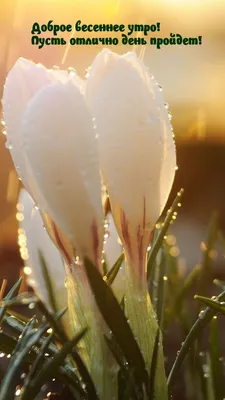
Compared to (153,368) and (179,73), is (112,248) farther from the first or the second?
(179,73)

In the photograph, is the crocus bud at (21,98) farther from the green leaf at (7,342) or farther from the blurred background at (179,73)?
the blurred background at (179,73)

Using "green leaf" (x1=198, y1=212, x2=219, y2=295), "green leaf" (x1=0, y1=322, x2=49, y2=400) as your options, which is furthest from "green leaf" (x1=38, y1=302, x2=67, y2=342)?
"green leaf" (x1=198, y1=212, x2=219, y2=295)

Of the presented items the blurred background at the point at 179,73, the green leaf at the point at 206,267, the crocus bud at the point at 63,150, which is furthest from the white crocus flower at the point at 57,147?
the blurred background at the point at 179,73

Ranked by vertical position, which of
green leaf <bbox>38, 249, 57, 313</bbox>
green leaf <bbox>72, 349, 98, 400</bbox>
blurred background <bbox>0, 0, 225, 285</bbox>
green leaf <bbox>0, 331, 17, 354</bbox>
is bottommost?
green leaf <bbox>72, 349, 98, 400</bbox>

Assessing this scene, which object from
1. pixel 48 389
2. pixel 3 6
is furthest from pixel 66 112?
pixel 3 6

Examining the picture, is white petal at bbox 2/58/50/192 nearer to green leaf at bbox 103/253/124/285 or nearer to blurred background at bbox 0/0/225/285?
green leaf at bbox 103/253/124/285

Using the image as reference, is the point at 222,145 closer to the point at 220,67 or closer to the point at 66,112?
the point at 220,67
